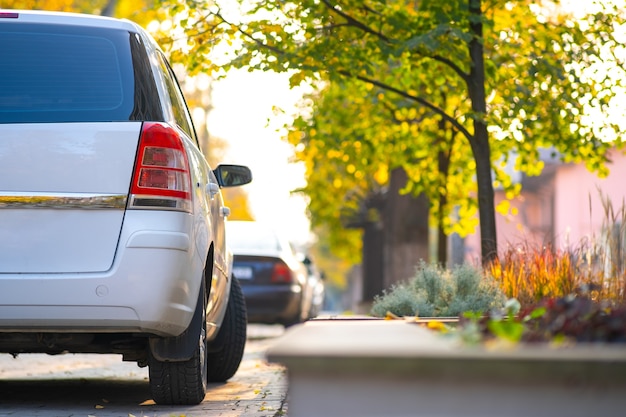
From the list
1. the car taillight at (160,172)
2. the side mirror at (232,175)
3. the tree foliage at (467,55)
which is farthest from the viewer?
the tree foliage at (467,55)

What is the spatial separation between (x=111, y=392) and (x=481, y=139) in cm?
435

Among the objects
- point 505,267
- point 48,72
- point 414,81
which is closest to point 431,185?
point 414,81

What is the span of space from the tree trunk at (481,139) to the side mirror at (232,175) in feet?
8.74

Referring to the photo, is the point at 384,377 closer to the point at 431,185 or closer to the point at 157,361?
the point at 157,361

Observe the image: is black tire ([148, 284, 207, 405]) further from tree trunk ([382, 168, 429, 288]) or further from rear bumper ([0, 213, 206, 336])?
tree trunk ([382, 168, 429, 288])

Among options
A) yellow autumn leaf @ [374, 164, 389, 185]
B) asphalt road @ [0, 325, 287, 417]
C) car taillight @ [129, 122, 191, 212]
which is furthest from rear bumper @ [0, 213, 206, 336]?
yellow autumn leaf @ [374, 164, 389, 185]

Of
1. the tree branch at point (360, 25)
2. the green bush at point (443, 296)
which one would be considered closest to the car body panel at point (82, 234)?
the green bush at point (443, 296)

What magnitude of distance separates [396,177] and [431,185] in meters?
4.91

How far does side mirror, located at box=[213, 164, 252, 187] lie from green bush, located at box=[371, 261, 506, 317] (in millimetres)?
1190

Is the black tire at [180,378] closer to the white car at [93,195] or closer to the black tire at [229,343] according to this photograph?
the white car at [93,195]

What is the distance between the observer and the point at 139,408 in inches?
265

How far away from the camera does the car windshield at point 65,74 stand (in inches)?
237

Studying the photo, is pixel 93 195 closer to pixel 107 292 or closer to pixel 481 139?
pixel 107 292

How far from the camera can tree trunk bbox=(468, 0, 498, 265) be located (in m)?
10.4
